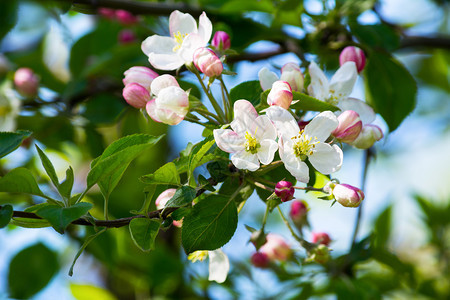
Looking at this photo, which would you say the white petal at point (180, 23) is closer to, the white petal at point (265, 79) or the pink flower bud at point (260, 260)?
the white petal at point (265, 79)

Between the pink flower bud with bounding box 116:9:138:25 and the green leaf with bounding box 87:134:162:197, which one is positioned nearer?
the green leaf with bounding box 87:134:162:197

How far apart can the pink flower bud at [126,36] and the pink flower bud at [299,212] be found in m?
1.12

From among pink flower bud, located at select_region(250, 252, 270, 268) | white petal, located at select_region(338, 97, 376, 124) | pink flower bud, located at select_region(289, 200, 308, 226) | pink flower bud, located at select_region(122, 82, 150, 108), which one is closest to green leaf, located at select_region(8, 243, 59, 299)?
pink flower bud, located at select_region(250, 252, 270, 268)

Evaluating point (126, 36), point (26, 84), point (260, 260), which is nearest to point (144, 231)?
point (260, 260)

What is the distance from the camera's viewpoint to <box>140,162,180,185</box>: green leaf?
93cm

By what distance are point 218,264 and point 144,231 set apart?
320 millimetres

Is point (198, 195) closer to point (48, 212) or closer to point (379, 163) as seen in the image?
point (48, 212)

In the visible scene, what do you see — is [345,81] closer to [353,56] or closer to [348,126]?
[353,56]

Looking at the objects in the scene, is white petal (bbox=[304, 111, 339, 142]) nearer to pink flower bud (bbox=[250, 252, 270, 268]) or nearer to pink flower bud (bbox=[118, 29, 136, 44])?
pink flower bud (bbox=[250, 252, 270, 268])

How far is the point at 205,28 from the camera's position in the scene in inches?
43.1

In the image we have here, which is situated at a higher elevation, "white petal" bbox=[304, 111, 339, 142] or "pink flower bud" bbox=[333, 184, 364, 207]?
"white petal" bbox=[304, 111, 339, 142]

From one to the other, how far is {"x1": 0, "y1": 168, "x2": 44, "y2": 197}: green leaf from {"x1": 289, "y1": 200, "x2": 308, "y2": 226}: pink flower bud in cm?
70

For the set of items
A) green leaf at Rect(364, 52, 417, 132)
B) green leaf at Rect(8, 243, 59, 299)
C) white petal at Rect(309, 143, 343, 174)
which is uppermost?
white petal at Rect(309, 143, 343, 174)

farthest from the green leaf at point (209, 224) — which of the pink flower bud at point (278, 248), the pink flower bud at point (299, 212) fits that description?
the pink flower bud at point (278, 248)
